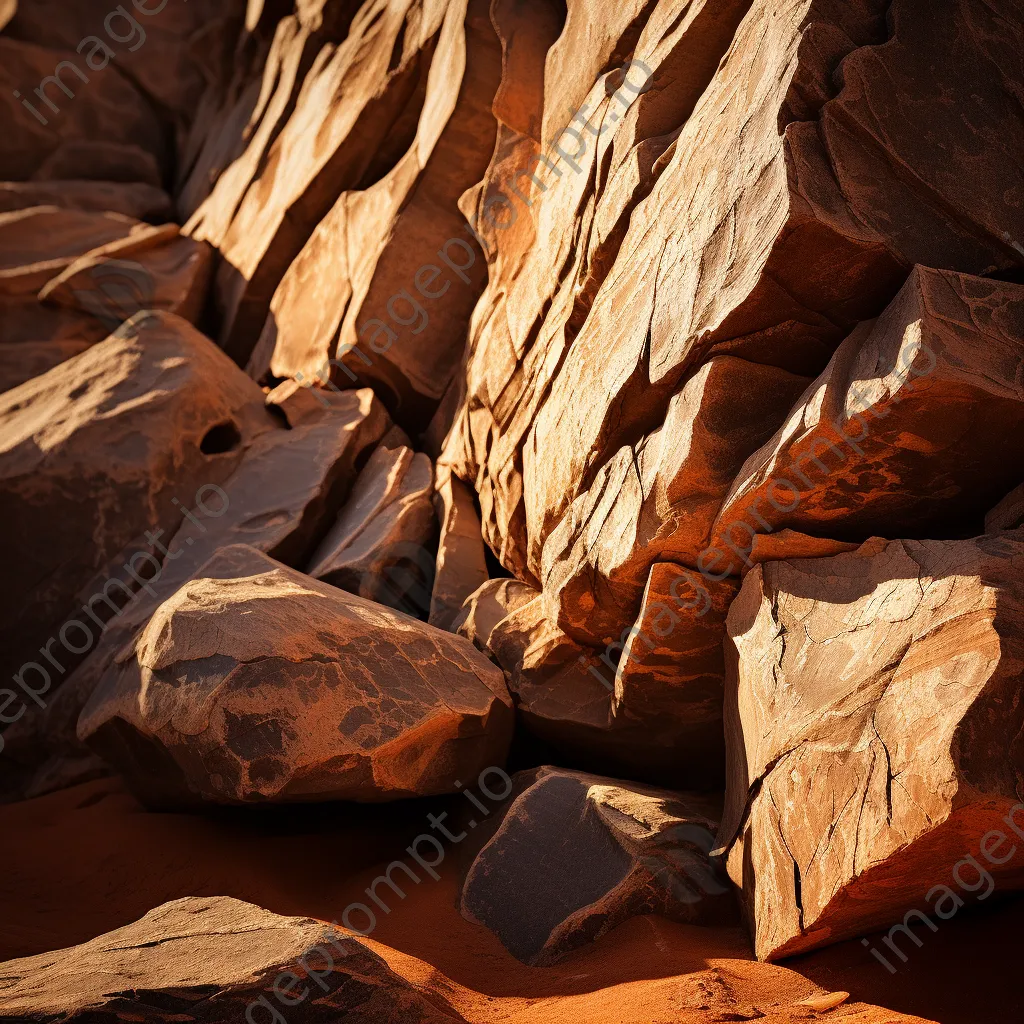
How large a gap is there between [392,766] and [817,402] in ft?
7.72

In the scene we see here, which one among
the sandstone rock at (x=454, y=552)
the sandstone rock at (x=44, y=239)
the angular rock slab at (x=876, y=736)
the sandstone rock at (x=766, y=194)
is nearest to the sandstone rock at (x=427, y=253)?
the sandstone rock at (x=454, y=552)

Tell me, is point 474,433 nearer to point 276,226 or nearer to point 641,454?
point 641,454

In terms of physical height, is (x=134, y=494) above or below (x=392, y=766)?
above

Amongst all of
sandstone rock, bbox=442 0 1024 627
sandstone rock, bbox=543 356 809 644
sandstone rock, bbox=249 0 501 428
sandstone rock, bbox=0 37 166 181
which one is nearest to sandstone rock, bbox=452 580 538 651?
sandstone rock, bbox=442 0 1024 627

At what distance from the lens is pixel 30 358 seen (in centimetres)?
789

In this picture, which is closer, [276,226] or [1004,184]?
[1004,184]

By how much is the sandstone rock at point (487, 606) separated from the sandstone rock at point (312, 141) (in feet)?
11.8

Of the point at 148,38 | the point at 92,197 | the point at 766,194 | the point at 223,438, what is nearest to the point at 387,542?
the point at 223,438

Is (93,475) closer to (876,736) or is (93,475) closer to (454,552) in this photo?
(454,552)

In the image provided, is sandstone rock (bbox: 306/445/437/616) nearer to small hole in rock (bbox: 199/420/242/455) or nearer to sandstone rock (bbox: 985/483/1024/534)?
small hole in rock (bbox: 199/420/242/455)

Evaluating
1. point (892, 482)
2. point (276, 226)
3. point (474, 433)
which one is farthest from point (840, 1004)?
point (276, 226)

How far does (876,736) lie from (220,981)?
1.98 meters

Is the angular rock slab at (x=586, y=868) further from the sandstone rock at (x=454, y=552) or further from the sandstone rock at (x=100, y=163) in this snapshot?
the sandstone rock at (x=100, y=163)

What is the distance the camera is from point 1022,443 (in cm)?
303
